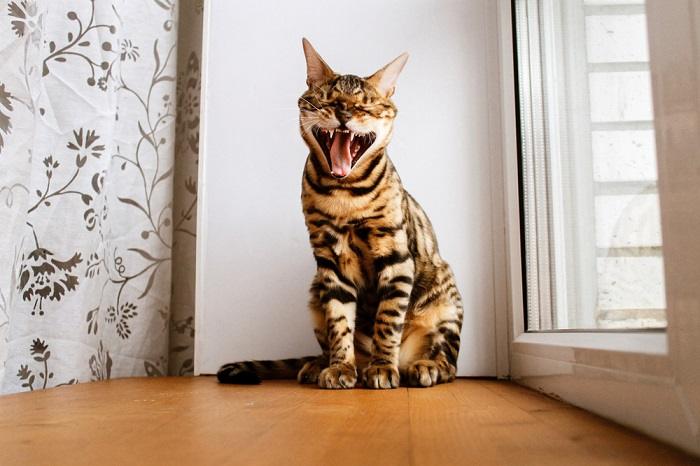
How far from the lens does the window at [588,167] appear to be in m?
0.80

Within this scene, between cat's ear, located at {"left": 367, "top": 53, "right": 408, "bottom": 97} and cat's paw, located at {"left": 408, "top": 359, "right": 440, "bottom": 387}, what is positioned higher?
cat's ear, located at {"left": 367, "top": 53, "right": 408, "bottom": 97}

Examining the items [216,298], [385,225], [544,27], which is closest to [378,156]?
[385,225]

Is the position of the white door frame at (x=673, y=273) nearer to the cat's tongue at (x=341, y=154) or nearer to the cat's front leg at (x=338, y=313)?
the cat's front leg at (x=338, y=313)

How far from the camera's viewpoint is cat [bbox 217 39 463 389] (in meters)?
1.39

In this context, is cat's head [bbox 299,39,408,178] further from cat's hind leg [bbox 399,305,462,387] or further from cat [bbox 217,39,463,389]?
cat's hind leg [bbox 399,305,462,387]

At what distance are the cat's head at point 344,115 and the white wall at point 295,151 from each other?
331 mm

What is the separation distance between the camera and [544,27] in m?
1.47

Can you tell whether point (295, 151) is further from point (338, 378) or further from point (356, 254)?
point (338, 378)

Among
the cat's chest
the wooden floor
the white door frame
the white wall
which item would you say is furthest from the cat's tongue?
the white door frame

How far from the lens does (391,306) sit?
1383mm

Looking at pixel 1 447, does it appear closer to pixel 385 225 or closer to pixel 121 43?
pixel 385 225

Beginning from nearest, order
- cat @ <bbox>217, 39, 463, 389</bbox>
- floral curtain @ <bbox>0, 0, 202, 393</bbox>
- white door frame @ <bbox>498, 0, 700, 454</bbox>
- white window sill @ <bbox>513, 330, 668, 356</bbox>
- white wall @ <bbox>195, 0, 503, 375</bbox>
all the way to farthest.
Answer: white door frame @ <bbox>498, 0, 700, 454</bbox>
white window sill @ <bbox>513, 330, 668, 356</bbox>
floral curtain @ <bbox>0, 0, 202, 393</bbox>
cat @ <bbox>217, 39, 463, 389</bbox>
white wall @ <bbox>195, 0, 503, 375</bbox>

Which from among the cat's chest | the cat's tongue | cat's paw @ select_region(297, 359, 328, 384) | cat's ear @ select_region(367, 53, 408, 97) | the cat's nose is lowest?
cat's paw @ select_region(297, 359, 328, 384)

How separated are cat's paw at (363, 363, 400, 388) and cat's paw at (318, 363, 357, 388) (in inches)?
1.2
